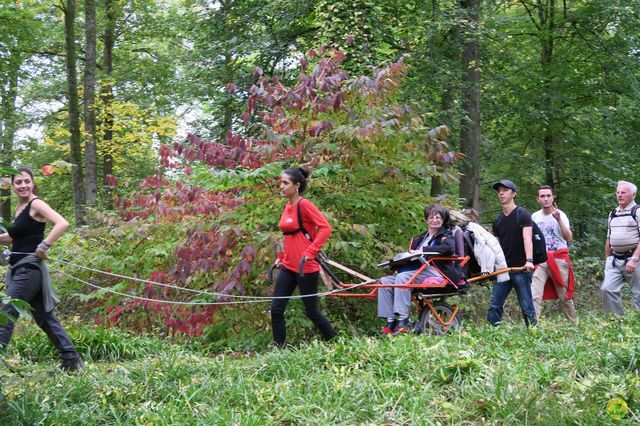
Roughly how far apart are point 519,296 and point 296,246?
2777mm

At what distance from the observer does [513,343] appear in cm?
586

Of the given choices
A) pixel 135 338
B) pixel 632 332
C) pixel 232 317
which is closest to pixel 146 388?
pixel 135 338

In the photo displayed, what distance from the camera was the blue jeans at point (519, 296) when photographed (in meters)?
7.38

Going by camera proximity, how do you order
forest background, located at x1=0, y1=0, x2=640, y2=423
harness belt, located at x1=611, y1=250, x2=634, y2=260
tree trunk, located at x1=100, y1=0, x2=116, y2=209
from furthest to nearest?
tree trunk, located at x1=100, y1=0, x2=116, y2=209, forest background, located at x1=0, y1=0, x2=640, y2=423, harness belt, located at x1=611, y1=250, x2=634, y2=260

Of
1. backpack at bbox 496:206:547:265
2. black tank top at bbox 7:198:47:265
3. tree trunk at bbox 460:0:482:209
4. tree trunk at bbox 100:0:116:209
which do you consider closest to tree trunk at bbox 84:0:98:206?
tree trunk at bbox 100:0:116:209

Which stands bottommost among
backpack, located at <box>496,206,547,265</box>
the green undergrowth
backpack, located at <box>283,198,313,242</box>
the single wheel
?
the single wheel

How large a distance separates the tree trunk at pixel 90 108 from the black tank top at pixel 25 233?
9.47 metres

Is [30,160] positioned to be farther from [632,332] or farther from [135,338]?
[632,332]

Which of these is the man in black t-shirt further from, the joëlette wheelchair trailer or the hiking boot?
the hiking boot

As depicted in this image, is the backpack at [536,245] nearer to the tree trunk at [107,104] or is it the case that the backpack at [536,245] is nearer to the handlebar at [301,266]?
the handlebar at [301,266]

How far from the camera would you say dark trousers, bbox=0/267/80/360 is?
212 inches

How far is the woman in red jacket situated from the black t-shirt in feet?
7.76

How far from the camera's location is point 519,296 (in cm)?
747

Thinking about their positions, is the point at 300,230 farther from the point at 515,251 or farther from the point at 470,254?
the point at 515,251
